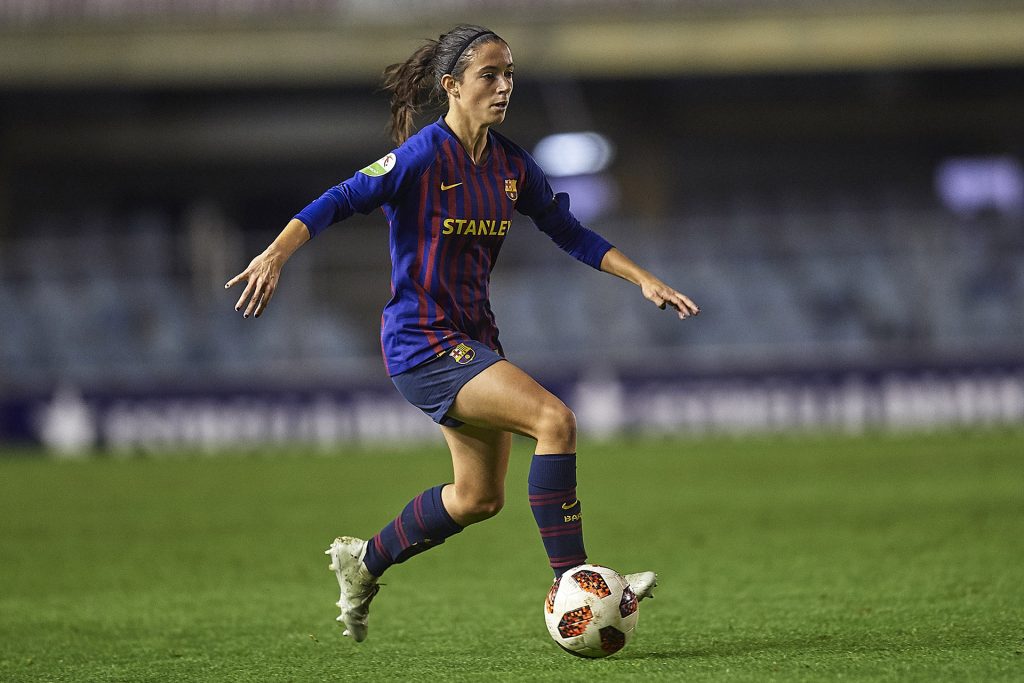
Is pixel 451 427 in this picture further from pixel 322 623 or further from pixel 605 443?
pixel 605 443

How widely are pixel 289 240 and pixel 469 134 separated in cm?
92

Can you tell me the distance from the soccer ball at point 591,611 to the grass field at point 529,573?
11cm

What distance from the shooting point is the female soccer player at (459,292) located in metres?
4.73

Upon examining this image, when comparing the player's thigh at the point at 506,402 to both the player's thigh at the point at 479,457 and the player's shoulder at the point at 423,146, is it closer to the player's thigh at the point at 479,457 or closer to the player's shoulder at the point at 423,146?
the player's thigh at the point at 479,457

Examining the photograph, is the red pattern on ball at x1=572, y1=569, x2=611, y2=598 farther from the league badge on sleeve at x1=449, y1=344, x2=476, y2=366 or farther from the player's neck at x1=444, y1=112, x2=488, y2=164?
the player's neck at x1=444, y1=112, x2=488, y2=164

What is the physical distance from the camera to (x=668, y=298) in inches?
198

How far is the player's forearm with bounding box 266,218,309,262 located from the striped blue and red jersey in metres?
0.36

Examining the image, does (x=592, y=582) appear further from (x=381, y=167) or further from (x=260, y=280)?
(x=381, y=167)

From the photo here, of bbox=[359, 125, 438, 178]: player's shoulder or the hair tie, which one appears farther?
the hair tie

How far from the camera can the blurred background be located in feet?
56.0

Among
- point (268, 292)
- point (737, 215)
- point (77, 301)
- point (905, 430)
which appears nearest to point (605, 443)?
point (905, 430)

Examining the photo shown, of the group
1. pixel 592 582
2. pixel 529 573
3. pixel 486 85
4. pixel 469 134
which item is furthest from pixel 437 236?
pixel 529 573

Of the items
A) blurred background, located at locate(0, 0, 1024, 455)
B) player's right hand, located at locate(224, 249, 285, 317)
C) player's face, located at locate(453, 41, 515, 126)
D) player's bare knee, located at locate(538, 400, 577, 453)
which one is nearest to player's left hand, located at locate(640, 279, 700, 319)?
player's bare knee, located at locate(538, 400, 577, 453)

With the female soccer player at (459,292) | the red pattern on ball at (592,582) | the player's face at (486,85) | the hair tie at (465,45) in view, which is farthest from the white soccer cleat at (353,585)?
the hair tie at (465,45)
